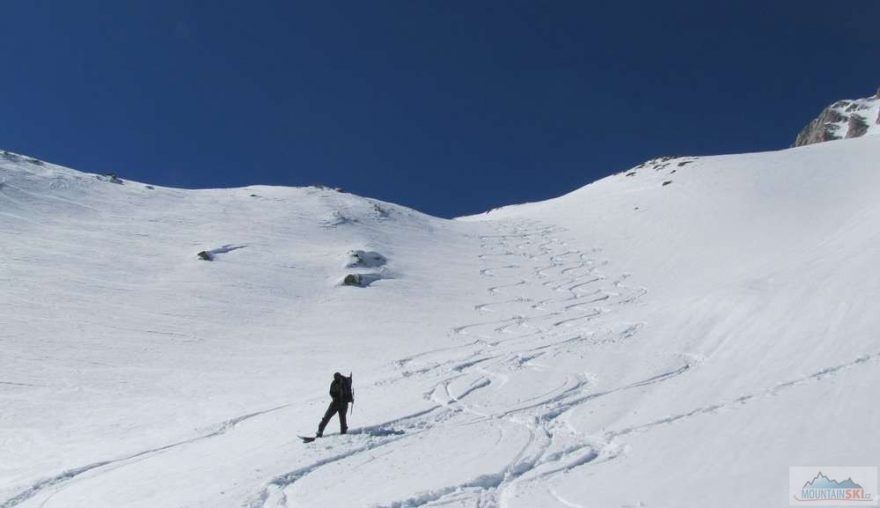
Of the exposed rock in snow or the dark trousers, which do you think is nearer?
the dark trousers

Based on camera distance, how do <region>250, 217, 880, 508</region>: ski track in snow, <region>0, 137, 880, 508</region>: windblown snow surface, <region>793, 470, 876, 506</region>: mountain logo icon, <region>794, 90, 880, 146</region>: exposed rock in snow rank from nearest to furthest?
<region>793, 470, 876, 506</region>: mountain logo icon < <region>250, 217, 880, 508</region>: ski track in snow < <region>0, 137, 880, 508</region>: windblown snow surface < <region>794, 90, 880, 146</region>: exposed rock in snow

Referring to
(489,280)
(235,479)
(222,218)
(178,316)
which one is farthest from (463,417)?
(222,218)

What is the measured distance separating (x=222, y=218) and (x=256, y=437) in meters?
36.2

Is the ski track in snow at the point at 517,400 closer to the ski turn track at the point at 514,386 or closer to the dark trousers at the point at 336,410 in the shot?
the ski turn track at the point at 514,386

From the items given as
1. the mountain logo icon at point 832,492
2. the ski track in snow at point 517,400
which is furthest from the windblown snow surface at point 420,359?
the mountain logo icon at point 832,492

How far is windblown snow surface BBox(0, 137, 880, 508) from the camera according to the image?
10758mm

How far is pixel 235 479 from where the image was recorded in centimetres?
1142

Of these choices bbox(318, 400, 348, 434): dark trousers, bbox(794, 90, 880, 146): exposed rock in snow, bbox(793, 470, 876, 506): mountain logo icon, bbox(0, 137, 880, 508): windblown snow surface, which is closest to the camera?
bbox(793, 470, 876, 506): mountain logo icon

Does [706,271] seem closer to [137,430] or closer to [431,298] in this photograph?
[431,298]

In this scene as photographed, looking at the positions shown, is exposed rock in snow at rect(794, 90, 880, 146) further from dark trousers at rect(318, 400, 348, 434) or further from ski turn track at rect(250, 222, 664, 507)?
dark trousers at rect(318, 400, 348, 434)

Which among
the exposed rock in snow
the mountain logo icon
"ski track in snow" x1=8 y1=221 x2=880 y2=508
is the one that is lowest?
the mountain logo icon

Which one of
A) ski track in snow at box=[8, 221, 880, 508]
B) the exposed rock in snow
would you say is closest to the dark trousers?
ski track in snow at box=[8, 221, 880, 508]

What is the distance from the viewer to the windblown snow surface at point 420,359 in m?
10.8

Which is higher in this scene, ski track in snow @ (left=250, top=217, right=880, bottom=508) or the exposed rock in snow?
the exposed rock in snow
